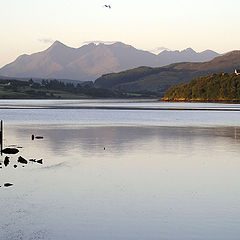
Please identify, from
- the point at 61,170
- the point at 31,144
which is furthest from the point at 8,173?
the point at 31,144

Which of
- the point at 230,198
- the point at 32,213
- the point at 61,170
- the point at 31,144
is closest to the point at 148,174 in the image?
the point at 61,170

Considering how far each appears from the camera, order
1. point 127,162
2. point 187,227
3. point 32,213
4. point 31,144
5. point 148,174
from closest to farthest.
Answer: point 187,227, point 32,213, point 148,174, point 127,162, point 31,144

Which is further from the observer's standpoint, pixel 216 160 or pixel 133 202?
pixel 216 160

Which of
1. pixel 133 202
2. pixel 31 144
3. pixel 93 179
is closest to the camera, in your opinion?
pixel 133 202

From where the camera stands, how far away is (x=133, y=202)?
27422mm

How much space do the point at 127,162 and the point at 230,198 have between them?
16717 mm

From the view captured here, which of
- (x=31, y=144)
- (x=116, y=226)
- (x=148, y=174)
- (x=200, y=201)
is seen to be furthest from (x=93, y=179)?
(x=31, y=144)

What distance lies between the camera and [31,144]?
61.4 meters

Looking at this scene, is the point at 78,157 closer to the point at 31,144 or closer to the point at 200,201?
the point at 31,144

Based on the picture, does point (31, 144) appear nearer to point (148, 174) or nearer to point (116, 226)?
point (148, 174)

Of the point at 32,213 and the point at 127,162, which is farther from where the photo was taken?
the point at 127,162

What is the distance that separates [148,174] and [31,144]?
2758 centimetres

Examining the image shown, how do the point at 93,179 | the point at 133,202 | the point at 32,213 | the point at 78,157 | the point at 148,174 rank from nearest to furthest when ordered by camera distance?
the point at 32,213
the point at 133,202
the point at 93,179
the point at 148,174
the point at 78,157

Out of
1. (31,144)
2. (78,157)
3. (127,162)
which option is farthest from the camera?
(31,144)
